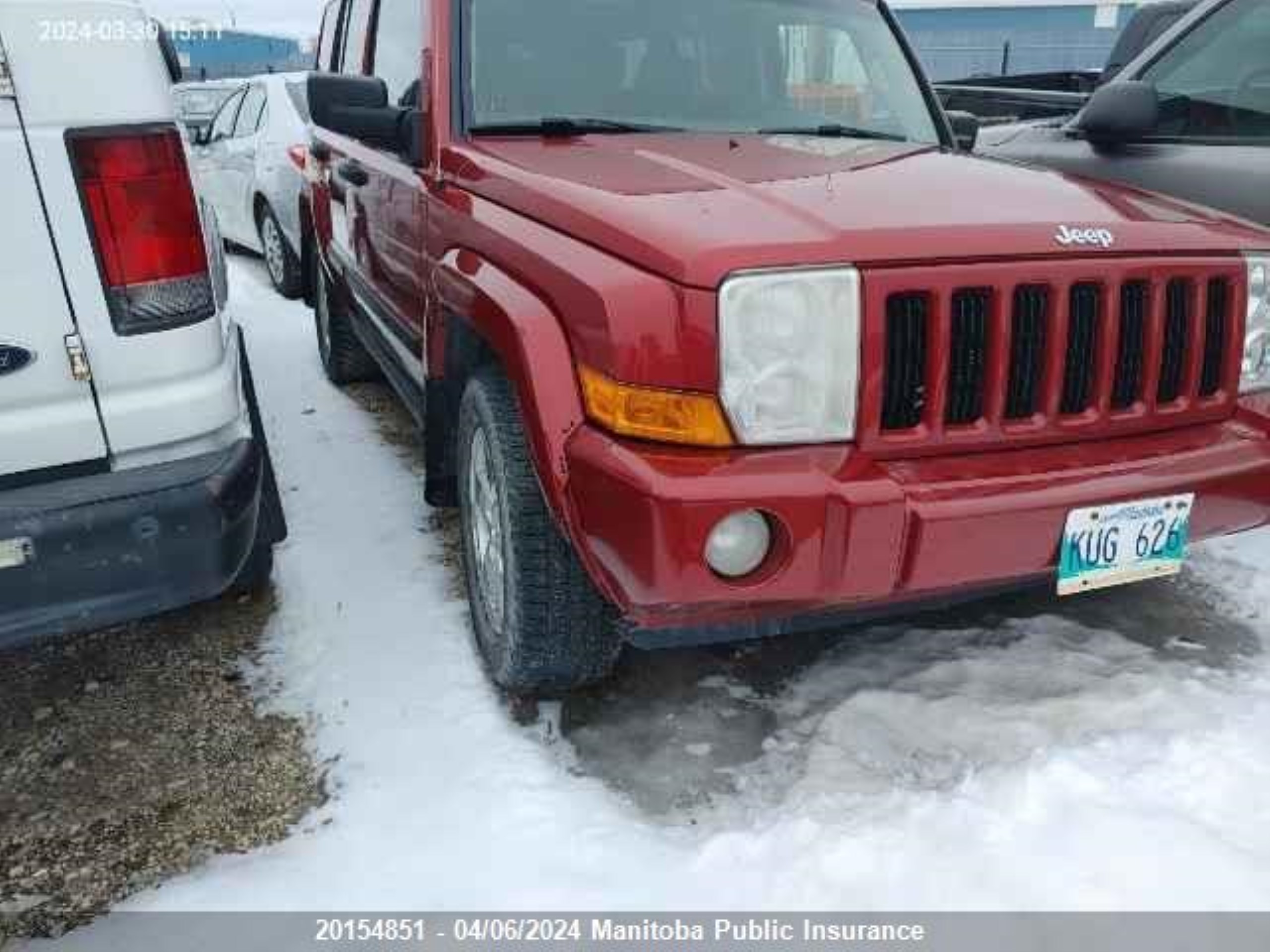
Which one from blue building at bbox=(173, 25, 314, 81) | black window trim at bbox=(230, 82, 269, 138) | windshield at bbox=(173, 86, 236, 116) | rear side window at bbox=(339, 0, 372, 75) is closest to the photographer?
rear side window at bbox=(339, 0, 372, 75)

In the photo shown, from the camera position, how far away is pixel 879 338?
6.16ft

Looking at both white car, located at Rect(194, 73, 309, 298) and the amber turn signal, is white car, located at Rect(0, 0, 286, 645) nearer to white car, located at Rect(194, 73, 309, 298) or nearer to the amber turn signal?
the amber turn signal

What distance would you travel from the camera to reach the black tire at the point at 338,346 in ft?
16.9

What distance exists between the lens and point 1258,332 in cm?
229

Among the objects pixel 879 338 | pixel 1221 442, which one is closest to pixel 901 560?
pixel 879 338

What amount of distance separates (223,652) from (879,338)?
1985 mm

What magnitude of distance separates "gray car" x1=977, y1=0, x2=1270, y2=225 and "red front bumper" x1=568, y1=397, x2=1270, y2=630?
1766 mm

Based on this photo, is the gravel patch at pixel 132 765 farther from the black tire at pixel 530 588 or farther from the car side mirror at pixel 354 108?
the car side mirror at pixel 354 108

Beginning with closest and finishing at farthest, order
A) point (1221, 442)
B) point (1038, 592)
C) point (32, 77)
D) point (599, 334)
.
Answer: point (32, 77)
point (599, 334)
point (1221, 442)
point (1038, 592)

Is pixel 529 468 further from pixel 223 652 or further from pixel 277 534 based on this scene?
pixel 223 652

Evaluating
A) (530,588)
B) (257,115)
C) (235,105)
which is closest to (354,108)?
(530,588)

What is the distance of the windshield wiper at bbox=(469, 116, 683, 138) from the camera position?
2.74 m

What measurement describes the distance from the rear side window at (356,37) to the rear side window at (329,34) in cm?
27

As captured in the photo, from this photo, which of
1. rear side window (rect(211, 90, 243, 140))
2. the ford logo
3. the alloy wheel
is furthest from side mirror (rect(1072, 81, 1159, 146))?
rear side window (rect(211, 90, 243, 140))
